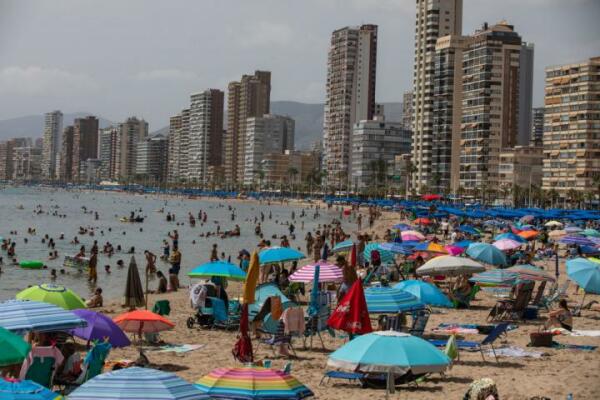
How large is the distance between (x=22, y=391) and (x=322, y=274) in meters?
10.5

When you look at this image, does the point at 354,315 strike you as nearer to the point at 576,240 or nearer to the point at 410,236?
the point at 576,240

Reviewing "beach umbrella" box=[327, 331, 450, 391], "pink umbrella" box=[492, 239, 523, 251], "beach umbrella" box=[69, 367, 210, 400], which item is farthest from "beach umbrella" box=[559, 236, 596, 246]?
"beach umbrella" box=[69, 367, 210, 400]

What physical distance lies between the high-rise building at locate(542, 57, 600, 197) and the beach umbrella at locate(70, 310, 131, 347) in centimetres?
9120

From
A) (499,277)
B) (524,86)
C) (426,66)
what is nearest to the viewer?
(499,277)

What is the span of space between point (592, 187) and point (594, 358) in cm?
8939

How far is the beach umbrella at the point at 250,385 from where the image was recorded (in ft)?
28.7

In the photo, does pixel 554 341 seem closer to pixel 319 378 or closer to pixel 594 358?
pixel 594 358

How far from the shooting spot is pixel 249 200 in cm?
17100

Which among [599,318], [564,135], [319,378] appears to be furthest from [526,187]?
[319,378]

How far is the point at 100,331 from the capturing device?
509 inches

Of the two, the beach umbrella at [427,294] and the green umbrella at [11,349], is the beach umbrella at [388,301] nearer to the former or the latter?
the beach umbrella at [427,294]

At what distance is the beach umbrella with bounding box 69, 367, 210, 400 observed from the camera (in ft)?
24.7

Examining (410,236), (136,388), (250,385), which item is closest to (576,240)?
(410,236)

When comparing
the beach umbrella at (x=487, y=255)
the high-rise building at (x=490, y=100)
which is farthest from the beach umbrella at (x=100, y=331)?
the high-rise building at (x=490, y=100)
